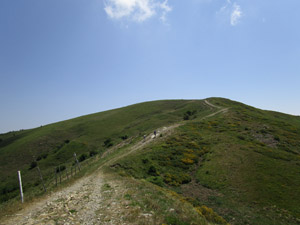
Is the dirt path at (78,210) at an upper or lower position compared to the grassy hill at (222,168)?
→ upper

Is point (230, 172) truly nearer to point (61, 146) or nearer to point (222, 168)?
point (222, 168)

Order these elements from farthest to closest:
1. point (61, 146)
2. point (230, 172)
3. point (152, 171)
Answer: point (61, 146) < point (152, 171) < point (230, 172)

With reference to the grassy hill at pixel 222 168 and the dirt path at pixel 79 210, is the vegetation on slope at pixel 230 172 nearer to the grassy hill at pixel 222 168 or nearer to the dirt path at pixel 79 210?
the grassy hill at pixel 222 168

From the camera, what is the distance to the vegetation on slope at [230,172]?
17.1 metres

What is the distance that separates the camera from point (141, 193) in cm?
1484

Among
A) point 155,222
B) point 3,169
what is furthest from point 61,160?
point 155,222

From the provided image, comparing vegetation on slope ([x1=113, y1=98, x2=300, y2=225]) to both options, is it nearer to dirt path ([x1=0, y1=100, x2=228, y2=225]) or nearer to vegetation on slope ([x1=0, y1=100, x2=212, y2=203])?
dirt path ([x1=0, y1=100, x2=228, y2=225])

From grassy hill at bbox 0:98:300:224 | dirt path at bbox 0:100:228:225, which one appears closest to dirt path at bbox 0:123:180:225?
dirt path at bbox 0:100:228:225

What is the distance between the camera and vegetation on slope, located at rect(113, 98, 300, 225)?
1714cm

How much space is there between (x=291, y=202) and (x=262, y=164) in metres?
9.56

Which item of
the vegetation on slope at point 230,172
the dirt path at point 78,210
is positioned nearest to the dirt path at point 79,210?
the dirt path at point 78,210

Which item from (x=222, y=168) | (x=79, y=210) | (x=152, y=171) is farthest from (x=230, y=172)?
(x=79, y=210)

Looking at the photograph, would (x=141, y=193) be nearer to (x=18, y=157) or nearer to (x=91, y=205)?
(x=91, y=205)

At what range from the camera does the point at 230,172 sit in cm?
2486
